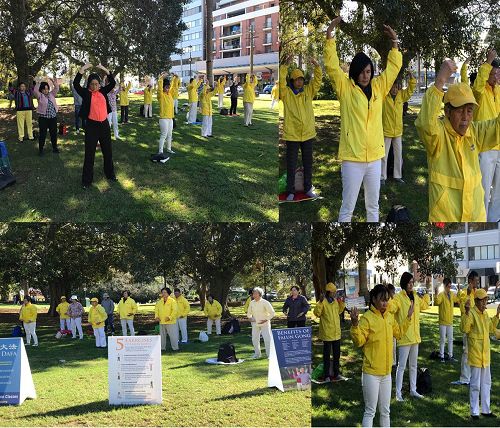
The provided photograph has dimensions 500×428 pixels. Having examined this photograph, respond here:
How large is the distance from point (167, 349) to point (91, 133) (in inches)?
149

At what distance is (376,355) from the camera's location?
5102 mm

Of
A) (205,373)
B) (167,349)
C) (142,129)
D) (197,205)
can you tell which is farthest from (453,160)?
(142,129)

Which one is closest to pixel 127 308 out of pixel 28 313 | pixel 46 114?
pixel 28 313

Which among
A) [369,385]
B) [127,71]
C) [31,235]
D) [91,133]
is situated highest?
[127,71]

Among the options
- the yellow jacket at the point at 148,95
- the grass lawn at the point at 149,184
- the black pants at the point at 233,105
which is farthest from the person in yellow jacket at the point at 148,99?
the grass lawn at the point at 149,184

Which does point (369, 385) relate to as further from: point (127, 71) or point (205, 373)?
point (127, 71)

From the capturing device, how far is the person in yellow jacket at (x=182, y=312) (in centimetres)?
970

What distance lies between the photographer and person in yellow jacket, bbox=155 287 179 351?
9.44 meters

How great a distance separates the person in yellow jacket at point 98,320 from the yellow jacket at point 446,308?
20.5 ft

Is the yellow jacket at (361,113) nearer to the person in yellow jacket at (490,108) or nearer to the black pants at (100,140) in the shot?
the person in yellow jacket at (490,108)

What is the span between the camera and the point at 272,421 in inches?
230

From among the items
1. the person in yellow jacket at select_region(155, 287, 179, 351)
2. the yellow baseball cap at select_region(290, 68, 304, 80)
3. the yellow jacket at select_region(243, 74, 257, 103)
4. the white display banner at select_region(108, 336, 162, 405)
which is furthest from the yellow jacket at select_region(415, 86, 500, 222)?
the yellow jacket at select_region(243, 74, 257, 103)

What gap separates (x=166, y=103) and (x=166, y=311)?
11.9 ft

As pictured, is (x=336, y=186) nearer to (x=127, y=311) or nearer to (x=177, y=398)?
(x=177, y=398)
